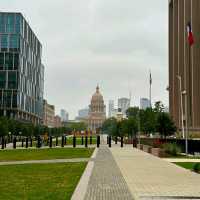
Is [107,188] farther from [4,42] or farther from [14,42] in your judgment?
[4,42]

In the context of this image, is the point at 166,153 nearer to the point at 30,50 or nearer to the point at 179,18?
the point at 179,18

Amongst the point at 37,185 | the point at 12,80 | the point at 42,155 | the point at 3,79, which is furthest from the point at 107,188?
the point at 3,79

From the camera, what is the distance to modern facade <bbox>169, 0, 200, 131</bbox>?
8081 cm

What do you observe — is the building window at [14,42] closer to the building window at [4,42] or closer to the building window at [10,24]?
the building window at [4,42]

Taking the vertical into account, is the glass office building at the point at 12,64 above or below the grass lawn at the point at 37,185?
above

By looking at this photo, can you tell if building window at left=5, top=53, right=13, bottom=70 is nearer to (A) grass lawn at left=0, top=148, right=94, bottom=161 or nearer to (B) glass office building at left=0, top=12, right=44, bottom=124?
(B) glass office building at left=0, top=12, right=44, bottom=124

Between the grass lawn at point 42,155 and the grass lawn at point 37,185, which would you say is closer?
the grass lawn at point 37,185

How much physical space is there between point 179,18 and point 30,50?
7441cm

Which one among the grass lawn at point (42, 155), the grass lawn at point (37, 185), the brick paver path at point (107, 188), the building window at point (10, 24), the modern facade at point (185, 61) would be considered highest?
the building window at point (10, 24)

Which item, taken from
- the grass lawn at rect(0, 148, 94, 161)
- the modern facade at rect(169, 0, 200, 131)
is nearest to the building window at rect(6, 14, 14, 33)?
the modern facade at rect(169, 0, 200, 131)

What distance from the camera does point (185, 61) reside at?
297 ft

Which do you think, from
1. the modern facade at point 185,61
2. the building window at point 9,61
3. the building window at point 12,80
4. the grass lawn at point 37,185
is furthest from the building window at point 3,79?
the grass lawn at point 37,185

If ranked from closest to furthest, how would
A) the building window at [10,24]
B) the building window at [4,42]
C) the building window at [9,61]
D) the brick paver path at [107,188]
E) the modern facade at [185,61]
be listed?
the brick paver path at [107,188] < the modern facade at [185,61] < the building window at [9,61] < the building window at [4,42] < the building window at [10,24]

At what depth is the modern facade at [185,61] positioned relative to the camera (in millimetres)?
80812
